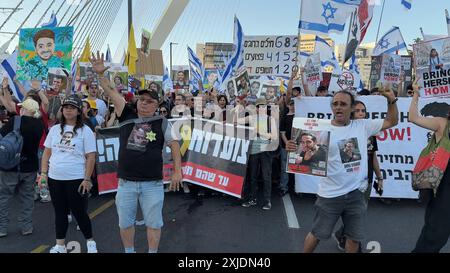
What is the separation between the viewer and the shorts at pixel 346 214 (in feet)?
11.3

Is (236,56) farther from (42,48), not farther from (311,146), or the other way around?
(311,146)

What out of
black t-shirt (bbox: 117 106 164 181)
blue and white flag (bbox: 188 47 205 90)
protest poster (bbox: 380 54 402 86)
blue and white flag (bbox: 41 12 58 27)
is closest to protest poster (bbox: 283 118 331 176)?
black t-shirt (bbox: 117 106 164 181)

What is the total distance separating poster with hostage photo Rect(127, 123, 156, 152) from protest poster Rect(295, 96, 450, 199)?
3702 mm

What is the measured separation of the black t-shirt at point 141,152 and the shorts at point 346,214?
1.62 metres

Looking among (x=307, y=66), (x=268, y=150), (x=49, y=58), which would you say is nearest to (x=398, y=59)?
(x=307, y=66)

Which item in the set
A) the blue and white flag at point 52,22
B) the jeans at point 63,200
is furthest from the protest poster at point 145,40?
the jeans at point 63,200

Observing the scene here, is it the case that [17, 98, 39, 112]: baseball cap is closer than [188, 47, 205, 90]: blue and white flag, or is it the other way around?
[17, 98, 39, 112]: baseball cap

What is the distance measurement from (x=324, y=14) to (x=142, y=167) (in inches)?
260

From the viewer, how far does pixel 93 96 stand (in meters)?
8.72

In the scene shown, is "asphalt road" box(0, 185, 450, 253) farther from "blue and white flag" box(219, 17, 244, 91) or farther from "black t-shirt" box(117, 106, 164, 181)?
"blue and white flag" box(219, 17, 244, 91)

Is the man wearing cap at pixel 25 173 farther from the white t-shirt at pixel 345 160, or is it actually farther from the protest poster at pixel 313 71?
the protest poster at pixel 313 71

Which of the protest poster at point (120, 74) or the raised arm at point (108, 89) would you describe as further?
the protest poster at point (120, 74)

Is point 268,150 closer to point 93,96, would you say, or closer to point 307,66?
point 93,96

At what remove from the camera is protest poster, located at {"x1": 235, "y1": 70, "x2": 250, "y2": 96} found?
24.4ft
